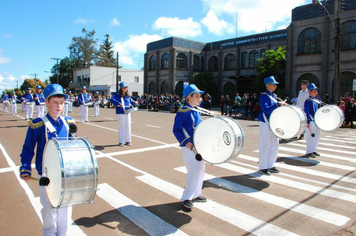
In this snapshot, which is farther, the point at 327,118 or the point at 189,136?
the point at 327,118

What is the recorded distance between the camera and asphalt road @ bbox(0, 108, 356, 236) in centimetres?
420

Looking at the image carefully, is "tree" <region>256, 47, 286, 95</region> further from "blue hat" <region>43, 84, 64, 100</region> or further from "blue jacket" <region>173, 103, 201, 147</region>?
"blue hat" <region>43, 84, 64, 100</region>

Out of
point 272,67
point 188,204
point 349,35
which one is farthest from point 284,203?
point 272,67

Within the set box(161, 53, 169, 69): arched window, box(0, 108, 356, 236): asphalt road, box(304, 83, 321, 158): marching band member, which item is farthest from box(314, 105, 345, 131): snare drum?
box(161, 53, 169, 69): arched window

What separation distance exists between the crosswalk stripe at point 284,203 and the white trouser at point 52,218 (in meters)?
3.46

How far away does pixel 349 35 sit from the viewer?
89.5 ft

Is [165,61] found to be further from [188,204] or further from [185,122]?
[188,204]

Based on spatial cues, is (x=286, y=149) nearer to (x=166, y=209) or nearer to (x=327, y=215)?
(x=327, y=215)

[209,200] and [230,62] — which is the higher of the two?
[230,62]

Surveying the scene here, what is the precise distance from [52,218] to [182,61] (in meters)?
44.8

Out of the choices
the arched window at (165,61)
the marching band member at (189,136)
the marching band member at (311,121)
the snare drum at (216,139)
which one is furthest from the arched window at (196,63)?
the snare drum at (216,139)

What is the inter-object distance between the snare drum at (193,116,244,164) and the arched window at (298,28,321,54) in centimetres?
2919

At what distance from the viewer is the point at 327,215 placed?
463 centimetres

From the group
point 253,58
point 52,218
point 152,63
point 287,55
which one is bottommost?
point 52,218
